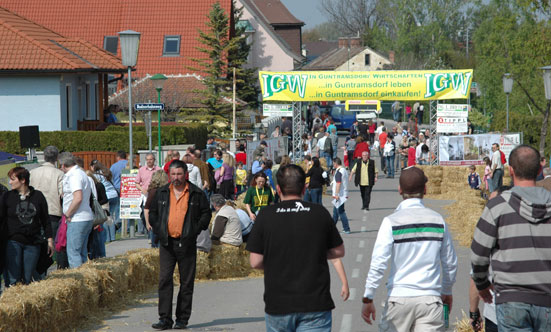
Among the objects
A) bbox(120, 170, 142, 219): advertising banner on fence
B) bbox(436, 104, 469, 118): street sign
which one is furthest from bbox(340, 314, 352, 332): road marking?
bbox(436, 104, 469, 118): street sign

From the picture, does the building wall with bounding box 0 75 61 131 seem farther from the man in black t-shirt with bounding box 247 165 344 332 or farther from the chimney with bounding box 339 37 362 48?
the chimney with bounding box 339 37 362 48

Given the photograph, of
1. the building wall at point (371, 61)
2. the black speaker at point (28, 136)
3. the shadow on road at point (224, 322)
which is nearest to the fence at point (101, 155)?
the black speaker at point (28, 136)

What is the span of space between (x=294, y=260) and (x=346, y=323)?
4.41 m

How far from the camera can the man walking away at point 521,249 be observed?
5.77 metres

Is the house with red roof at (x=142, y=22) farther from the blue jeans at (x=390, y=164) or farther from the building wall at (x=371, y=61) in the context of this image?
the building wall at (x=371, y=61)

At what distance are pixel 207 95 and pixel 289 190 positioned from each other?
43.5 m

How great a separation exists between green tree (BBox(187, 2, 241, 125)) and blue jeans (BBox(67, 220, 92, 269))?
37571 mm

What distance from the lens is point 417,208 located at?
6.36m

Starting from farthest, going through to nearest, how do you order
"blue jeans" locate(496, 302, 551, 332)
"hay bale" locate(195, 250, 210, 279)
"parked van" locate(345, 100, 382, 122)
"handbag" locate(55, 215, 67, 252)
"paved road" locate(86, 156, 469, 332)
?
"parked van" locate(345, 100, 382, 122) → "hay bale" locate(195, 250, 210, 279) → "handbag" locate(55, 215, 67, 252) → "paved road" locate(86, 156, 469, 332) → "blue jeans" locate(496, 302, 551, 332)

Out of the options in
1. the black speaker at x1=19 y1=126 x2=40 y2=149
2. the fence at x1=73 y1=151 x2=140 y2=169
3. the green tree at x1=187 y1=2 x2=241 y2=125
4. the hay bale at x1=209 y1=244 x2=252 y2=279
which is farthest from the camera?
the green tree at x1=187 y1=2 x2=241 y2=125

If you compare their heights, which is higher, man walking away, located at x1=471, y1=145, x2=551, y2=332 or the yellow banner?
the yellow banner

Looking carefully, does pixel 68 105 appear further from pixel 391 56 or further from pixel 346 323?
pixel 391 56

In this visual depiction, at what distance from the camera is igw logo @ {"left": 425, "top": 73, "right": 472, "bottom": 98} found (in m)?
35.0

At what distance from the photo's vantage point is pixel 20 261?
10289 mm
